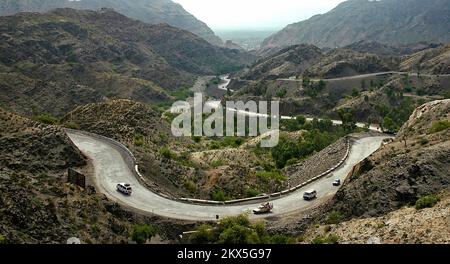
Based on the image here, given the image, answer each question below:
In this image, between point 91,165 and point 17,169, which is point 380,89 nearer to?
point 91,165

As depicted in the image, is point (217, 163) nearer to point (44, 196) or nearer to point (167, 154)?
point (167, 154)

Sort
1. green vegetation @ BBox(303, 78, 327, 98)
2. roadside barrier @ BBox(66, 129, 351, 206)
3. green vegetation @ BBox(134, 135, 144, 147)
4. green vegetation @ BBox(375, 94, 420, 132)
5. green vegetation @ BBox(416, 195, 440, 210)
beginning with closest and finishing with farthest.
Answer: green vegetation @ BBox(416, 195, 440, 210), roadside barrier @ BBox(66, 129, 351, 206), green vegetation @ BBox(134, 135, 144, 147), green vegetation @ BBox(375, 94, 420, 132), green vegetation @ BBox(303, 78, 327, 98)

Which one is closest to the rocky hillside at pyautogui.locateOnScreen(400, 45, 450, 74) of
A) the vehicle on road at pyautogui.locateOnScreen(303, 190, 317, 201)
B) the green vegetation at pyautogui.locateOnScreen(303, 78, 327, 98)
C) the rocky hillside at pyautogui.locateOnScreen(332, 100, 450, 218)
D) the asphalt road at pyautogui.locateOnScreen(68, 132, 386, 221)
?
the green vegetation at pyautogui.locateOnScreen(303, 78, 327, 98)

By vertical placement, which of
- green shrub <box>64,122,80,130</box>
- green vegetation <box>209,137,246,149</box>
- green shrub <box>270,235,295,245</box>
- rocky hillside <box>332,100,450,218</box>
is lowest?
green vegetation <box>209,137,246,149</box>

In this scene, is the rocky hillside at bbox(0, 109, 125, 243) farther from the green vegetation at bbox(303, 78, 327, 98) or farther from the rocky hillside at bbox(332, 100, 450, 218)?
the green vegetation at bbox(303, 78, 327, 98)

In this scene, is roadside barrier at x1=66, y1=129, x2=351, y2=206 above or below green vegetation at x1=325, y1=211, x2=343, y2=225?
below

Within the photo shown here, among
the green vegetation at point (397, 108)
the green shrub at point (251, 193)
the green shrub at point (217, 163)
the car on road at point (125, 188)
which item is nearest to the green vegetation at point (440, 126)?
the green shrub at point (251, 193)
